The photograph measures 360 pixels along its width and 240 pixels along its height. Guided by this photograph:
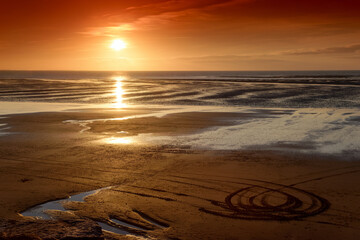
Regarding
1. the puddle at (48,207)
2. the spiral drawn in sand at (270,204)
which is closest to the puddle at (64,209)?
the puddle at (48,207)

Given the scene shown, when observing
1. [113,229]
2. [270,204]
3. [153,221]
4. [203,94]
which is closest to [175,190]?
[153,221]

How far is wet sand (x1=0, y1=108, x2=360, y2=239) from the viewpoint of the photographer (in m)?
6.29

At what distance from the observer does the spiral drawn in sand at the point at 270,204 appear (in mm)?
6977

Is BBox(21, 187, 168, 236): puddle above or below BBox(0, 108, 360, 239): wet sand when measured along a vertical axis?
below

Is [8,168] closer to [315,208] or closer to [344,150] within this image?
[315,208]

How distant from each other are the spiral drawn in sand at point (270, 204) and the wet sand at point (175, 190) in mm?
19

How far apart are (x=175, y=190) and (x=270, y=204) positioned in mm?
2009

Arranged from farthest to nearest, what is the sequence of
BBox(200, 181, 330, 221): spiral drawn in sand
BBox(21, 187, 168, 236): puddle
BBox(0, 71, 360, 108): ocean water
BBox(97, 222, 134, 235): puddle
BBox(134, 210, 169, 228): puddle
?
1. BBox(0, 71, 360, 108): ocean water
2. BBox(200, 181, 330, 221): spiral drawn in sand
3. BBox(134, 210, 169, 228): puddle
4. BBox(21, 187, 168, 236): puddle
5. BBox(97, 222, 134, 235): puddle

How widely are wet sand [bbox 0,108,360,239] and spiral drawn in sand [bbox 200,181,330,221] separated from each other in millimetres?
19

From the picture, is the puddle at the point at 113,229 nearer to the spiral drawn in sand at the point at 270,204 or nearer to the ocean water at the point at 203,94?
the spiral drawn in sand at the point at 270,204

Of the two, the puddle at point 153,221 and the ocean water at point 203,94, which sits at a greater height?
the ocean water at point 203,94

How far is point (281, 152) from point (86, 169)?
19.3ft

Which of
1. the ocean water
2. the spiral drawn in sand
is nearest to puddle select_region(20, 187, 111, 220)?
the spiral drawn in sand

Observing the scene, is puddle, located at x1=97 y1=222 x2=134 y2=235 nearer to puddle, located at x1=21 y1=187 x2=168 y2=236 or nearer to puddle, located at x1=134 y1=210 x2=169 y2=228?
puddle, located at x1=21 y1=187 x2=168 y2=236
